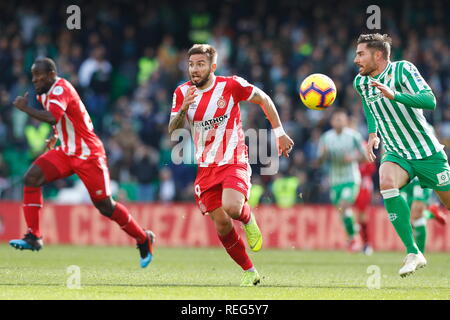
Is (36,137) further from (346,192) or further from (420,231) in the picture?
(420,231)

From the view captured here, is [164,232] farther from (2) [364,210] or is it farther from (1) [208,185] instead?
(1) [208,185]

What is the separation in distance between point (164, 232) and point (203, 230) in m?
0.75

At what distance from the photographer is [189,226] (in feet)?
56.9

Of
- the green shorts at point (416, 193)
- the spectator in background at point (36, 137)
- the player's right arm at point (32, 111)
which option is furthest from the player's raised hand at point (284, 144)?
the spectator in background at point (36, 137)

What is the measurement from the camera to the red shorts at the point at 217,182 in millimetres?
8539

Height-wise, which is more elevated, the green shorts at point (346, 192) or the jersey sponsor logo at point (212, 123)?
the jersey sponsor logo at point (212, 123)

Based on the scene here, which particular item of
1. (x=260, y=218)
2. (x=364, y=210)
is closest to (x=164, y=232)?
(x=260, y=218)

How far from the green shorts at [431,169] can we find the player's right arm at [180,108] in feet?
6.83

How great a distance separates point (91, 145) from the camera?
10180mm

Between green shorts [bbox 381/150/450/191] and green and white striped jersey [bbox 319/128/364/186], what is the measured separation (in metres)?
6.61

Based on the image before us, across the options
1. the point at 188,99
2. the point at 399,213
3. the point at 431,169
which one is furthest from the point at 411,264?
the point at 188,99

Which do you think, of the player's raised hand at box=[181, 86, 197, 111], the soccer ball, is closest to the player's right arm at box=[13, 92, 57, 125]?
the player's raised hand at box=[181, 86, 197, 111]

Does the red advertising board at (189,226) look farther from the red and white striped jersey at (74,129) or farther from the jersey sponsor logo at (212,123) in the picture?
the jersey sponsor logo at (212,123)

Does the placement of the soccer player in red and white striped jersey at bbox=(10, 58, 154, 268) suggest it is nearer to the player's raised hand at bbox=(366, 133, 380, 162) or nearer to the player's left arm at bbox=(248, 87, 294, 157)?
the player's left arm at bbox=(248, 87, 294, 157)
